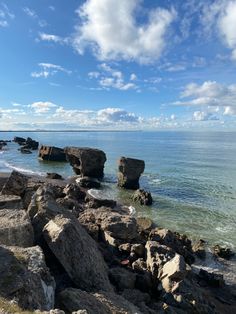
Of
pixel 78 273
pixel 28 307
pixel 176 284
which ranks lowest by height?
pixel 176 284

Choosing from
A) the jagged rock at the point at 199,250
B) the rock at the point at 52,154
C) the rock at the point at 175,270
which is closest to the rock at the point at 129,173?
the jagged rock at the point at 199,250

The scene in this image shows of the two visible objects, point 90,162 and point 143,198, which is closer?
point 143,198

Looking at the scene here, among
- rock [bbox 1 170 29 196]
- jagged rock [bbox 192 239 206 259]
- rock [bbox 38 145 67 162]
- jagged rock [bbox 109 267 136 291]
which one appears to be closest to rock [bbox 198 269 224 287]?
jagged rock [bbox 192 239 206 259]

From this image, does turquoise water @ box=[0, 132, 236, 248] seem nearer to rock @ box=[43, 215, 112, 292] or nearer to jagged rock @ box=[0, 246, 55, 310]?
rock @ box=[43, 215, 112, 292]

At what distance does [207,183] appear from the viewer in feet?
163

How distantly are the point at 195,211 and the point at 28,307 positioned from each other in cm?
2807

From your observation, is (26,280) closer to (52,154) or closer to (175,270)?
(175,270)

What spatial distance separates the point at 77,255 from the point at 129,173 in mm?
35438

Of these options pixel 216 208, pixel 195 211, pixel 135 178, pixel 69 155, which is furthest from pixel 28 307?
pixel 69 155

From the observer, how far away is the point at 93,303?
9.52 metres

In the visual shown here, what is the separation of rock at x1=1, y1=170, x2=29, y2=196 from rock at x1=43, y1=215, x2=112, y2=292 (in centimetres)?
1042

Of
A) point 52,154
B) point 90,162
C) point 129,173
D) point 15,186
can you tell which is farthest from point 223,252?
point 52,154

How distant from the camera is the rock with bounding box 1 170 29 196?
2259cm

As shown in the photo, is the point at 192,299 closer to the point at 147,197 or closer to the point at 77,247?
the point at 77,247
